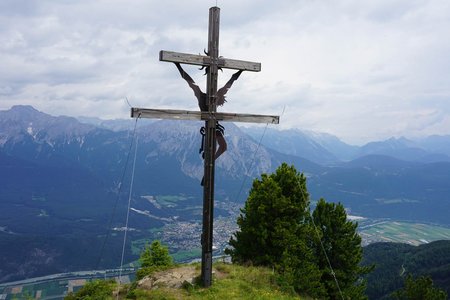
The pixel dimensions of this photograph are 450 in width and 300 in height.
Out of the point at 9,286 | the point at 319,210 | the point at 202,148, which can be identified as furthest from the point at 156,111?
the point at 9,286

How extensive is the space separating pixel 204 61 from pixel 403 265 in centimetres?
15445

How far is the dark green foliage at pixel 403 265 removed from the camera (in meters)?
125

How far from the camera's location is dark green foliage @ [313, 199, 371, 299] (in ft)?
81.8

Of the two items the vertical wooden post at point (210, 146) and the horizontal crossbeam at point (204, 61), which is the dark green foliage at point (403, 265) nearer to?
the vertical wooden post at point (210, 146)

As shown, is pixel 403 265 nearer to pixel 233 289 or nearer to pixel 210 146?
pixel 233 289

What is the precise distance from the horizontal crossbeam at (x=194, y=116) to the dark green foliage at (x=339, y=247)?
1400 cm

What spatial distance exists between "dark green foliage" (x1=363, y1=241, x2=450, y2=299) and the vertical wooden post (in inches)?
4717

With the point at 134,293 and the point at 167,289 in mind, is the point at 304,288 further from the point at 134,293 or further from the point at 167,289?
the point at 134,293

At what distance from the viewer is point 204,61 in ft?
42.1

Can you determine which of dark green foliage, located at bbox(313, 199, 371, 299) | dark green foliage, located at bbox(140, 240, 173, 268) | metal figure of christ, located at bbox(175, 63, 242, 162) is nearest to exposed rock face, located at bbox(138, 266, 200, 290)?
metal figure of christ, located at bbox(175, 63, 242, 162)

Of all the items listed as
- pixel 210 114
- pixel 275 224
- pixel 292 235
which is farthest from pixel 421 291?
pixel 210 114

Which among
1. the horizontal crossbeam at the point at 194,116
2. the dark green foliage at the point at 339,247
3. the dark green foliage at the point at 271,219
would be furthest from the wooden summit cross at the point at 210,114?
the dark green foliage at the point at 339,247

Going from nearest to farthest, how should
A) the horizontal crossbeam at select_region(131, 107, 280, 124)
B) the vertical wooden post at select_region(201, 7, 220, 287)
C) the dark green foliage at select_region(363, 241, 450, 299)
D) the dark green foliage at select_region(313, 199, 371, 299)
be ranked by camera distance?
1. the horizontal crossbeam at select_region(131, 107, 280, 124)
2. the vertical wooden post at select_region(201, 7, 220, 287)
3. the dark green foliage at select_region(313, 199, 371, 299)
4. the dark green foliage at select_region(363, 241, 450, 299)

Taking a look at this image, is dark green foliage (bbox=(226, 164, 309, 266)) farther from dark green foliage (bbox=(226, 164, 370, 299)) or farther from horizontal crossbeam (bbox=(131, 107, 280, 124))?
horizontal crossbeam (bbox=(131, 107, 280, 124))
